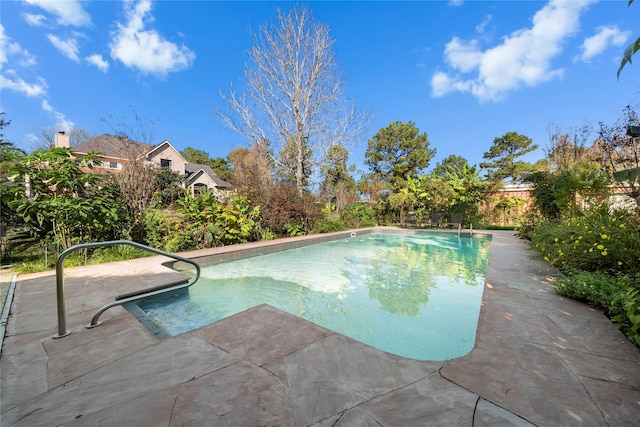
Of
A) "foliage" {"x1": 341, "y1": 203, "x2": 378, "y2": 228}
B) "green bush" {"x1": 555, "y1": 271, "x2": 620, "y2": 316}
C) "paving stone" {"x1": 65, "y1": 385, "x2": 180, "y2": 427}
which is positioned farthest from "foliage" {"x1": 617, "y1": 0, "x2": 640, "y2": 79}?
"foliage" {"x1": 341, "y1": 203, "x2": 378, "y2": 228}

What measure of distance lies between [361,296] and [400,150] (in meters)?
23.7

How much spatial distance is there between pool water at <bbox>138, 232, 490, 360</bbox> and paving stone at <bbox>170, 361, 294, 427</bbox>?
1720mm

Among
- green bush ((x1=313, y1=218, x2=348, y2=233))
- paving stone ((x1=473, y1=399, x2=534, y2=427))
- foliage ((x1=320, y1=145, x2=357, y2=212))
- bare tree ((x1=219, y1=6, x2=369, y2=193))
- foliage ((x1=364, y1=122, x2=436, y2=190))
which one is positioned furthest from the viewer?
foliage ((x1=364, y1=122, x2=436, y2=190))

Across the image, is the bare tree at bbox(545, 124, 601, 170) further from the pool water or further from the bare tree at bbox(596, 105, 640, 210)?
the pool water

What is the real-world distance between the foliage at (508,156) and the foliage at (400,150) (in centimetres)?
826

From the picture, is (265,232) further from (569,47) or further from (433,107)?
(433,107)

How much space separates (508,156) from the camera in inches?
1139

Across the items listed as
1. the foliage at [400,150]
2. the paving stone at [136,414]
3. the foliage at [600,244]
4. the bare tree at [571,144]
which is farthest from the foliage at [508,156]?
the paving stone at [136,414]

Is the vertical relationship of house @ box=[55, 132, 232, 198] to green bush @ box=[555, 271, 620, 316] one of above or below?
above

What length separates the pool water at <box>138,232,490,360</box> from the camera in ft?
11.1

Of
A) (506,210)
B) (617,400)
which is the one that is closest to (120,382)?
(617,400)

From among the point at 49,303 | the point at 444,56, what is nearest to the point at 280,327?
A: the point at 49,303

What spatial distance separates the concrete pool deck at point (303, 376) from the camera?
1.52 m

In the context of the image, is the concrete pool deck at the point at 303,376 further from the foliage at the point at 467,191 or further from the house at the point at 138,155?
the foliage at the point at 467,191
